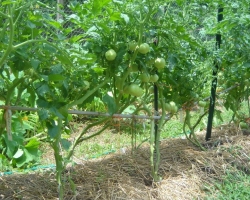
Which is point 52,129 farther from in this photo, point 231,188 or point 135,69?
point 231,188

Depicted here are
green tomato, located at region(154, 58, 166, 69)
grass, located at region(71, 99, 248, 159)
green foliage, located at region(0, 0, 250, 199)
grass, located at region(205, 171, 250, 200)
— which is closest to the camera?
green foliage, located at region(0, 0, 250, 199)

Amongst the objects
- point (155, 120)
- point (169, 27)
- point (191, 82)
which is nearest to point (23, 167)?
point (155, 120)

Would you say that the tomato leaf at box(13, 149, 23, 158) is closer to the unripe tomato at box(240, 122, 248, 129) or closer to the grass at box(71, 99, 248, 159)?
the grass at box(71, 99, 248, 159)

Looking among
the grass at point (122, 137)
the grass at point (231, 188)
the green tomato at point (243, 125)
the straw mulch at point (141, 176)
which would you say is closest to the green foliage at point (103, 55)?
the straw mulch at point (141, 176)

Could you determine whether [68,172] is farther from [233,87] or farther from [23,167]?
[233,87]

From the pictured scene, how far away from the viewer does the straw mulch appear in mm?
2484

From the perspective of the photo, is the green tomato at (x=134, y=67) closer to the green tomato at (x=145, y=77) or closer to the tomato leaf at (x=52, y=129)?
the green tomato at (x=145, y=77)

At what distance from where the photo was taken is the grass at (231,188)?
2619 mm

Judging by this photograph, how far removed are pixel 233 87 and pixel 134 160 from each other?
4.17 ft

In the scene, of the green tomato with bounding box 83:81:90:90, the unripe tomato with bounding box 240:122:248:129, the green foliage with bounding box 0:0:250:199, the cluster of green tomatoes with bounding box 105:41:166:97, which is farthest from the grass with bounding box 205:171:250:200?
the green tomato with bounding box 83:81:90:90

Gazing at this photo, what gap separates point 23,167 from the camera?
12.2 ft

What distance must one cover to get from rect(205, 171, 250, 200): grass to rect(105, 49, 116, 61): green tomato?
1.14 m

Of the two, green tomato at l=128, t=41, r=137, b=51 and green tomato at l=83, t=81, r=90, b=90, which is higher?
green tomato at l=128, t=41, r=137, b=51

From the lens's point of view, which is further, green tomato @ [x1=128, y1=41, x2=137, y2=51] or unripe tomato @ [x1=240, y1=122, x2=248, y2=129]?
unripe tomato @ [x1=240, y1=122, x2=248, y2=129]
